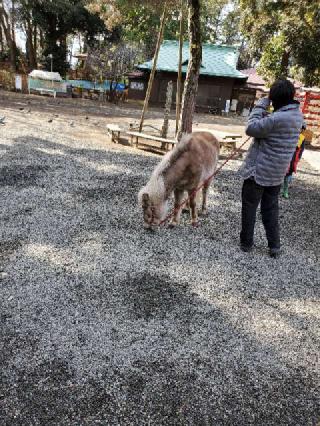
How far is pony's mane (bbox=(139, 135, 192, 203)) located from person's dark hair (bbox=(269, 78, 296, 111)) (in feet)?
4.95

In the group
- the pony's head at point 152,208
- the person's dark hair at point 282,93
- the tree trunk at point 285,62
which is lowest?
the pony's head at point 152,208

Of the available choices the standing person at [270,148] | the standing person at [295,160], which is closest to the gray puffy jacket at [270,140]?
the standing person at [270,148]

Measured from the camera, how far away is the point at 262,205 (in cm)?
505

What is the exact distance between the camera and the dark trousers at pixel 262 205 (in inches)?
192

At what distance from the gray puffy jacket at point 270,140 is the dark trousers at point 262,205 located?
13 cm

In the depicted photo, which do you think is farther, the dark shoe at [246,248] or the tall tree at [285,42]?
the tall tree at [285,42]

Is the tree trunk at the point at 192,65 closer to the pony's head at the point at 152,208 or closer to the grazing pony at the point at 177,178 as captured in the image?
the grazing pony at the point at 177,178

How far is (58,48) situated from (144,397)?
35.7 m

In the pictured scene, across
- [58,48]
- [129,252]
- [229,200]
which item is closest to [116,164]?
[229,200]

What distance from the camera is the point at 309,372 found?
329 cm

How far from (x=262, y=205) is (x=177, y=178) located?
1.32 meters

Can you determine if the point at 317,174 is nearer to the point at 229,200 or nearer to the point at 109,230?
the point at 229,200

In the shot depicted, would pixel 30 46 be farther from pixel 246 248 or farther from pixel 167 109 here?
pixel 246 248

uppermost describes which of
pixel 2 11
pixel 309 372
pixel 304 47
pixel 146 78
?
pixel 2 11
